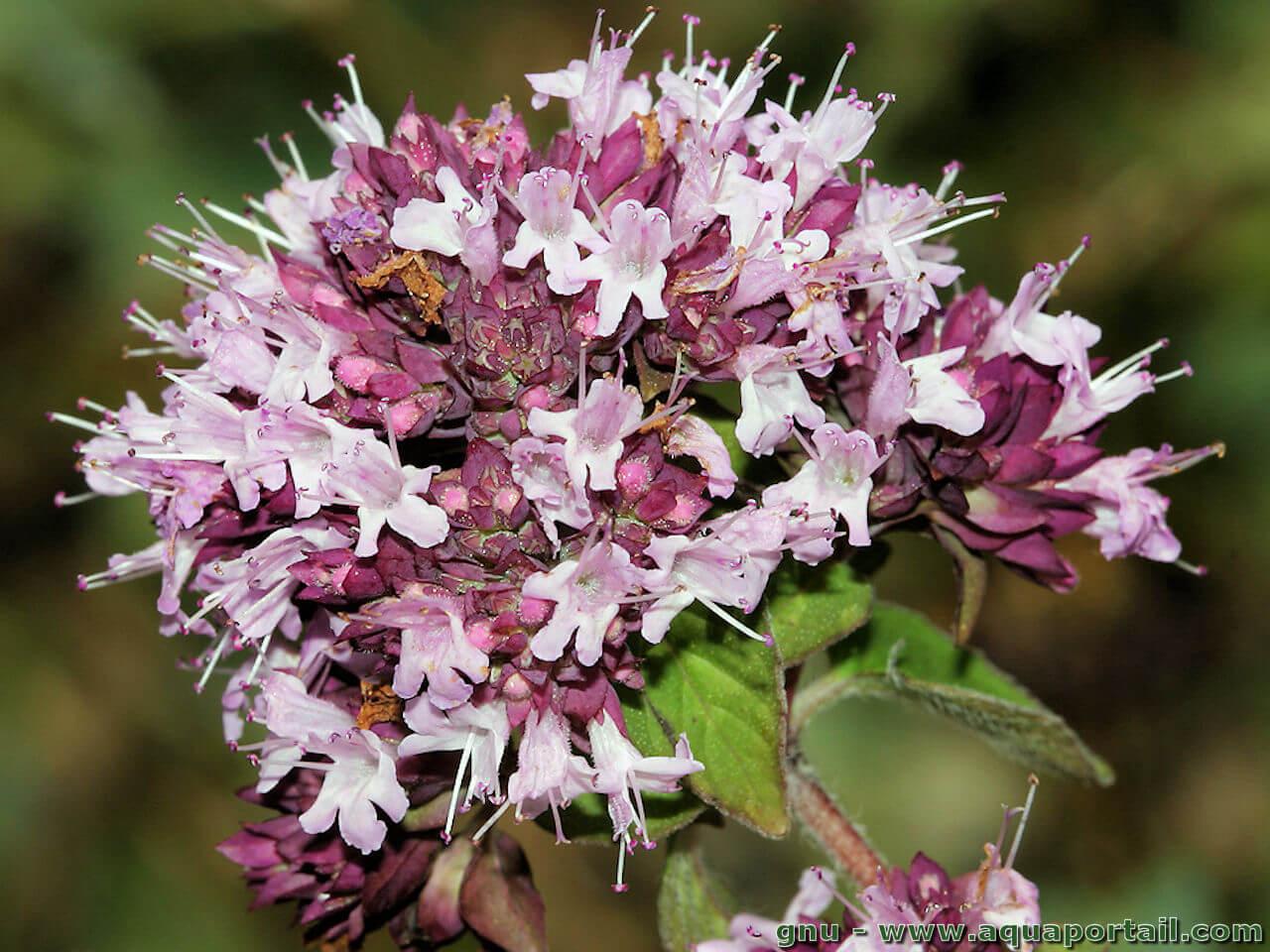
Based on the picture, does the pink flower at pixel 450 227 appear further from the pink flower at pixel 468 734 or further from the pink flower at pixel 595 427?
the pink flower at pixel 468 734

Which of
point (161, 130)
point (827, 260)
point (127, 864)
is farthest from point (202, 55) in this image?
point (827, 260)

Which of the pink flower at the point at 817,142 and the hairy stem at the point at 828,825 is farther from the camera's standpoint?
the hairy stem at the point at 828,825

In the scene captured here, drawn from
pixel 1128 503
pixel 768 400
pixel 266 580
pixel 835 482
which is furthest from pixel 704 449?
pixel 1128 503

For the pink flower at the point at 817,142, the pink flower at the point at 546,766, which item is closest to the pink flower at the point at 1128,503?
the pink flower at the point at 817,142

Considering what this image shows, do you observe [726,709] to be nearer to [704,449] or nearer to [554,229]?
[704,449]

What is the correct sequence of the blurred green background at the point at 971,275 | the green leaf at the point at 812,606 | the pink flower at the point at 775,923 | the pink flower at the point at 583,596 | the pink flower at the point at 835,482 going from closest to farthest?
1. the pink flower at the point at 583,596
2. the pink flower at the point at 835,482
3. the green leaf at the point at 812,606
4. the pink flower at the point at 775,923
5. the blurred green background at the point at 971,275

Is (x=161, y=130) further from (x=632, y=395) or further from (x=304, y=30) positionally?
(x=632, y=395)
